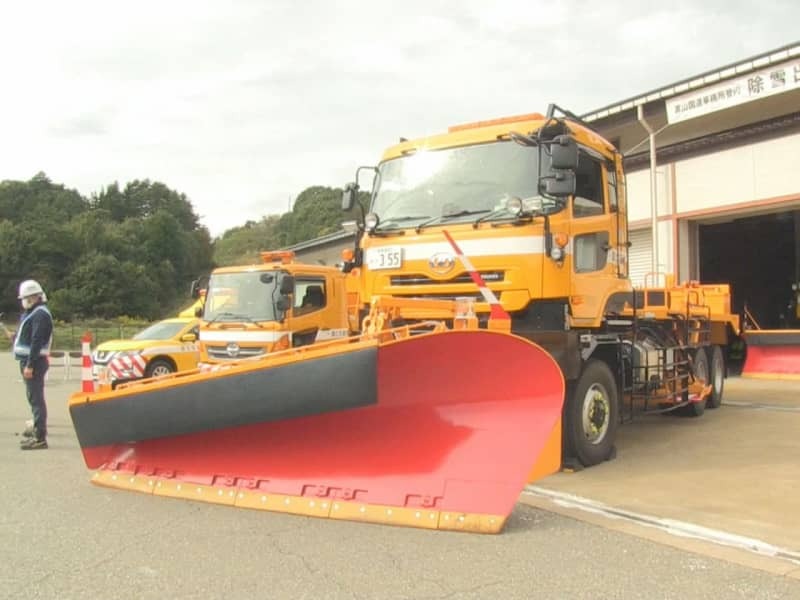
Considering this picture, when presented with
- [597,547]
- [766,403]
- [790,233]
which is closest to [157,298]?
[790,233]

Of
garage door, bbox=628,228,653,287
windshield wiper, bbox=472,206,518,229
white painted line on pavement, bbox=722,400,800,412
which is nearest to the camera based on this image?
windshield wiper, bbox=472,206,518,229

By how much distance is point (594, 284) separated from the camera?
6.85 meters

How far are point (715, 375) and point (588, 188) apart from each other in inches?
207

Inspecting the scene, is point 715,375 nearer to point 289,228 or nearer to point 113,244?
point 113,244

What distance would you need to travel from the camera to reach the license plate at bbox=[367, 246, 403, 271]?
6.91 metres

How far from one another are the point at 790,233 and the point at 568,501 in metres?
19.6

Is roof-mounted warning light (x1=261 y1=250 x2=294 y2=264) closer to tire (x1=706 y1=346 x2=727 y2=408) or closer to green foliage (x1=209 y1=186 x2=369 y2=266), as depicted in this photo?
tire (x1=706 y1=346 x2=727 y2=408)

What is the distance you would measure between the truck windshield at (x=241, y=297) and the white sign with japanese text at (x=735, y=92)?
1110 centimetres

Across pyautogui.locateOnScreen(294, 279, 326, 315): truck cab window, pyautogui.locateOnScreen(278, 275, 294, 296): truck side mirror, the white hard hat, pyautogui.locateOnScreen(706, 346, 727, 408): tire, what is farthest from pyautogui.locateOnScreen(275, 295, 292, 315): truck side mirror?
pyautogui.locateOnScreen(706, 346, 727, 408): tire

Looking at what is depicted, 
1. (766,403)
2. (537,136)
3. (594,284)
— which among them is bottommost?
(766,403)

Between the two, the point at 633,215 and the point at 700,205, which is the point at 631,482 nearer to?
the point at 700,205

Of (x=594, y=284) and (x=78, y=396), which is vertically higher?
(x=594, y=284)

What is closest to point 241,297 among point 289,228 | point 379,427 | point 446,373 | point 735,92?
point 379,427

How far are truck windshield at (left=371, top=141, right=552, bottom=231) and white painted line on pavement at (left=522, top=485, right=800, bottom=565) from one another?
2.41 meters
